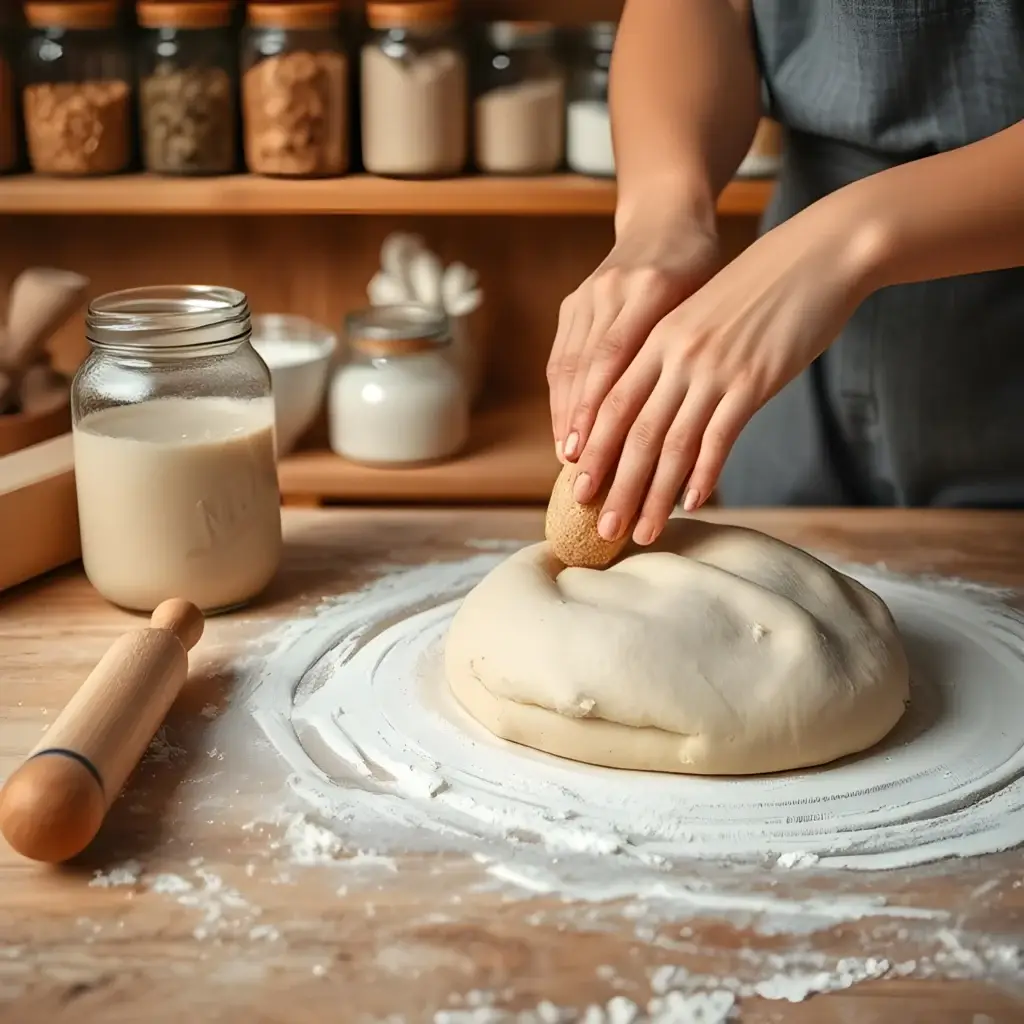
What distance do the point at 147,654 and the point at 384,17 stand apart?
1132 mm

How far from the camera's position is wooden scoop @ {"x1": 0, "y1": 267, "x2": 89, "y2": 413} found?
54.1 inches

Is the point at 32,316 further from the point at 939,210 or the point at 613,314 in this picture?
the point at 939,210

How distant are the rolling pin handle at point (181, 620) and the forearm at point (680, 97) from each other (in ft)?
1.51

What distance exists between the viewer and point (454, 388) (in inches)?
68.4

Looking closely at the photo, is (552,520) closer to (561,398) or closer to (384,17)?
(561,398)

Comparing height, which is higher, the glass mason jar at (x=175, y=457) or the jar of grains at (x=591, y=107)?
the jar of grains at (x=591, y=107)

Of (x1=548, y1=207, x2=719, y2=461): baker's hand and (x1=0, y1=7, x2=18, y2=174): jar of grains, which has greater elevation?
(x1=0, y1=7, x2=18, y2=174): jar of grains

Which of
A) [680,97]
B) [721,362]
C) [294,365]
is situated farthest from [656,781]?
[294,365]

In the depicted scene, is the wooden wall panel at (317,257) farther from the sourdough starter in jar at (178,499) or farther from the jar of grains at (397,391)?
the sourdough starter in jar at (178,499)

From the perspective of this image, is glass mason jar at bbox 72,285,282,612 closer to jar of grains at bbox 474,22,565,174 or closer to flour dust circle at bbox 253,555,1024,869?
flour dust circle at bbox 253,555,1024,869

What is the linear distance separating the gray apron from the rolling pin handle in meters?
0.67

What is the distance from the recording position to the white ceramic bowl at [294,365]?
5.69 feet

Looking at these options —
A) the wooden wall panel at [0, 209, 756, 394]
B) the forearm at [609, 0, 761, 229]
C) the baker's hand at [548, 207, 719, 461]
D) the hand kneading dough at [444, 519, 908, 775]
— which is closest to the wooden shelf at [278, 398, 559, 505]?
the wooden wall panel at [0, 209, 756, 394]

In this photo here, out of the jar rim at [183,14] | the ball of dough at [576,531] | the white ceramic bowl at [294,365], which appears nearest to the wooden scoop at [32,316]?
the white ceramic bowl at [294,365]
